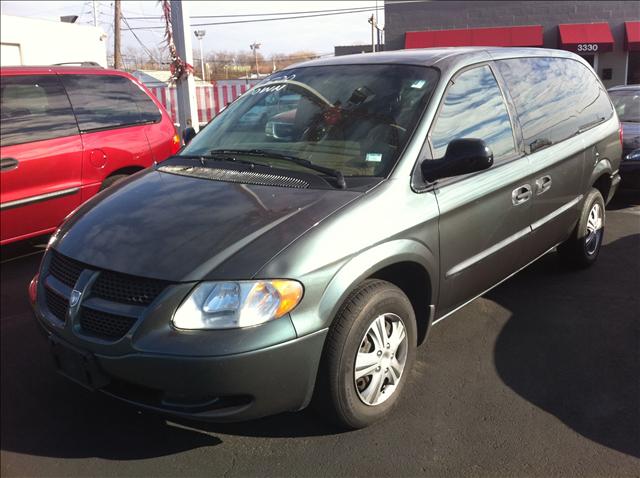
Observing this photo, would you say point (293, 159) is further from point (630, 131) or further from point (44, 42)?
point (44, 42)

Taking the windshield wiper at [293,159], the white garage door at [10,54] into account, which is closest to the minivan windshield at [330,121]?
the windshield wiper at [293,159]

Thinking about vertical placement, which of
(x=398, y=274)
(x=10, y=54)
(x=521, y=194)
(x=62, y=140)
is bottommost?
(x=398, y=274)

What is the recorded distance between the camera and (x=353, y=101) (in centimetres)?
346

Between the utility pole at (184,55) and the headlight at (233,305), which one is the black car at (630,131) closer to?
the headlight at (233,305)

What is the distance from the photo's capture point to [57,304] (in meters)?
2.75

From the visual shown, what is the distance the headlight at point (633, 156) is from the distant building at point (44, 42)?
14323mm

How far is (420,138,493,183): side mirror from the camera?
3023mm

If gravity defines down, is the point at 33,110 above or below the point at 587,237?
above

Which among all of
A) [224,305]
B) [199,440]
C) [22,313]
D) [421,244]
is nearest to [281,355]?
[224,305]

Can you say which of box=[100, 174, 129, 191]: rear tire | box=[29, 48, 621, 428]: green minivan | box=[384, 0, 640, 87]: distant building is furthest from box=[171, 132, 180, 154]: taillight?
box=[384, 0, 640, 87]: distant building

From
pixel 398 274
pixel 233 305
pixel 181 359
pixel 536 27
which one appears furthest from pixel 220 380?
pixel 536 27

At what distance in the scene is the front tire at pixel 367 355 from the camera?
2.61 m

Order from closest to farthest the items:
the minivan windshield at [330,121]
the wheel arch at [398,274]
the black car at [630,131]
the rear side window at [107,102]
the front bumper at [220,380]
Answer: the front bumper at [220,380] < the wheel arch at [398,274] < the minivan windshield at [330,121] < the rear side window at [107,102] < the black car at [630,131]

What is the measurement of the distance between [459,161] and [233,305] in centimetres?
140
